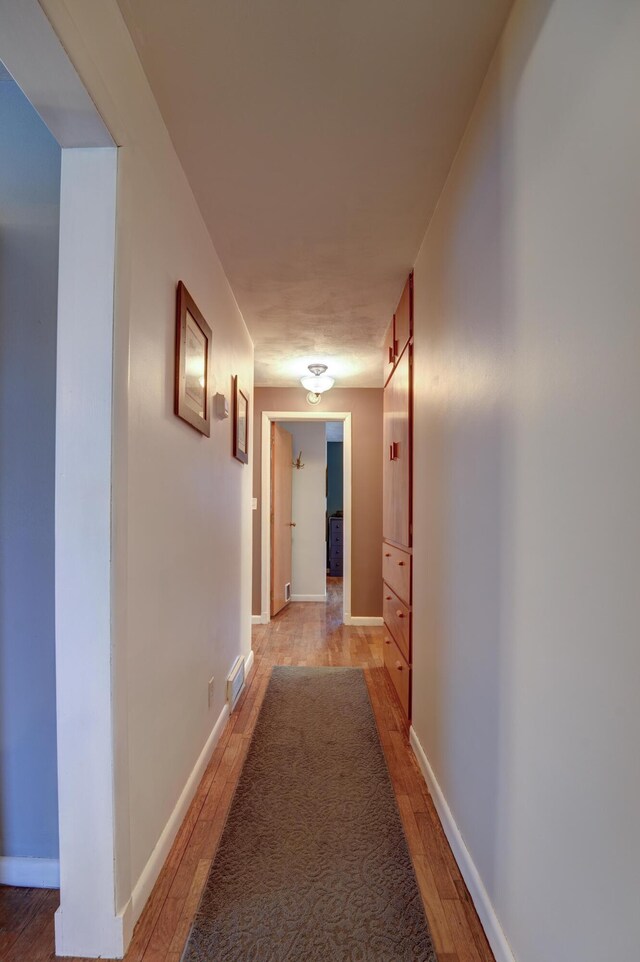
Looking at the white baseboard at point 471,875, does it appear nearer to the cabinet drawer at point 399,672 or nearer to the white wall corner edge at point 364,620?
the cabinet drawer at point 399,672

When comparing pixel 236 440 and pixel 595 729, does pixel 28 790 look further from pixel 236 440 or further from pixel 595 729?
pixel 236 440

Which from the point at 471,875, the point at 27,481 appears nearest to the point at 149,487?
the point at 27,481

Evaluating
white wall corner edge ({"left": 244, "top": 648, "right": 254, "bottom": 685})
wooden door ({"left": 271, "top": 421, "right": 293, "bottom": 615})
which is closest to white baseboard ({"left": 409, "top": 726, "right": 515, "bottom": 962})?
white wall corner edge ({"left": 244, "top": 648, "right": 254, "bottom": 685})

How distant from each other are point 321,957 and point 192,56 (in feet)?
7.38

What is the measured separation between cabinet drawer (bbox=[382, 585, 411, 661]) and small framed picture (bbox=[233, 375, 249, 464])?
3.97 ft

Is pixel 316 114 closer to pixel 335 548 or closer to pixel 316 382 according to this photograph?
pixel 316 382

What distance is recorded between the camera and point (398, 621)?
2.78m

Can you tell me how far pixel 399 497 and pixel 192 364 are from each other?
1.38 meters

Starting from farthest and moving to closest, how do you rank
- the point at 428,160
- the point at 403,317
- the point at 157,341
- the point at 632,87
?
the point at 403,317, the point at 428,160, the point at 157,341, the point at 632,87

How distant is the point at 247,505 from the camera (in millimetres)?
3355

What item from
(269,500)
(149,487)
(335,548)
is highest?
(149,487)

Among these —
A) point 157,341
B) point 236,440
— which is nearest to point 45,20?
point 157,341

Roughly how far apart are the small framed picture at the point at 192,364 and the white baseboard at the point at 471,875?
157 centimetres

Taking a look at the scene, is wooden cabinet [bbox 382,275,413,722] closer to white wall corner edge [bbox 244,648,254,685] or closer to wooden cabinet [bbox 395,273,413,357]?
wooden cabinet [bbox 395,273,413,357]
